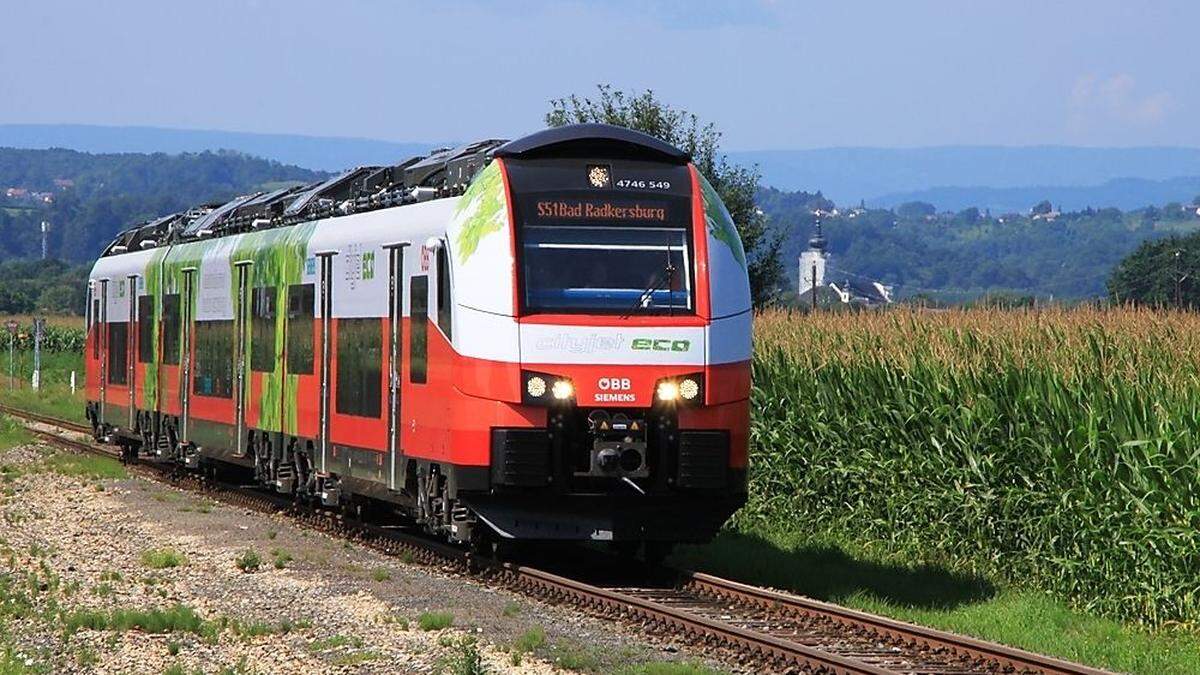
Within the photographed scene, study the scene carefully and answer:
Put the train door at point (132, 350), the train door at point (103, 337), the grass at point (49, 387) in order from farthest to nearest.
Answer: the grass at point (49, 387) < the train door at point (103, 337) < the train door at point (132, 350)

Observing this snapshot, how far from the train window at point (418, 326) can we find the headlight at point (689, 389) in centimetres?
264

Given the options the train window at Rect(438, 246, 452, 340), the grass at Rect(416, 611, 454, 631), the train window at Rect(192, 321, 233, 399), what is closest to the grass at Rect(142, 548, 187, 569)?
the train window at Rect(438, 246, 452, 340)

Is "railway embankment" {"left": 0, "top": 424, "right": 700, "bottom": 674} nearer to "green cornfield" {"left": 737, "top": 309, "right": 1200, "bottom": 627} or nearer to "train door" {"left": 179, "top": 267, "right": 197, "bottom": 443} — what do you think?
"green cornfield" {"left": 737, "top": 309, "right": 1200, "bottom": 627}

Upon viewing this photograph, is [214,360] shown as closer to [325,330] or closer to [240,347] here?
[240,347]

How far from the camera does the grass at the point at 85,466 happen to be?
3403 centimetres

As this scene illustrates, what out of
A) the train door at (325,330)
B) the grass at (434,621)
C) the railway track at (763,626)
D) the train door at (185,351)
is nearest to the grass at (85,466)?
the train door at (185,351)

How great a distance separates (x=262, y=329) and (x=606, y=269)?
30.2 feet

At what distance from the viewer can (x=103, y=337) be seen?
125 feet

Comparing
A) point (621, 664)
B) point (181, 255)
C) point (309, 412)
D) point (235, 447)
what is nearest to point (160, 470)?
point (181, 255)

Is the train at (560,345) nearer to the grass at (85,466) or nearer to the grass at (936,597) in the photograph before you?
the grass at (936,597)

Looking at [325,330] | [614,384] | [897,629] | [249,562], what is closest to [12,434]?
[325,330]

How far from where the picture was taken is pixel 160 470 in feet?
115

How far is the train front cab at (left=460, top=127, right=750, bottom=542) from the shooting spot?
17.2 m

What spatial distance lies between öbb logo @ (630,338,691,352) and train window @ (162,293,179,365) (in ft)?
49.7
